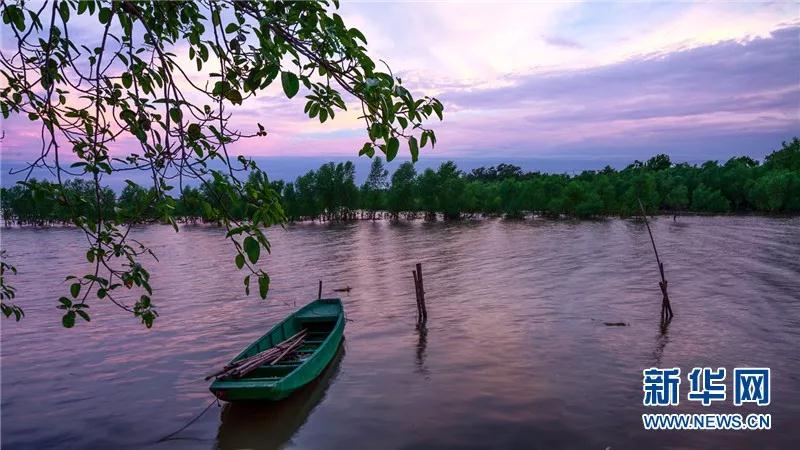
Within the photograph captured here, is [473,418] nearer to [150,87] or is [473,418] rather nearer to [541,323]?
[541,323]

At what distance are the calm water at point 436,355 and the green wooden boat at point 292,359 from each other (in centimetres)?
84

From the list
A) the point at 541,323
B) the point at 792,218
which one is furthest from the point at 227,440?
the point at 792,218

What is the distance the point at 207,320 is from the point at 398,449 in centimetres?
1378

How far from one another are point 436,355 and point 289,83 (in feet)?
49.4

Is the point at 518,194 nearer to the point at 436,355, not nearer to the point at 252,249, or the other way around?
the point at 436,355

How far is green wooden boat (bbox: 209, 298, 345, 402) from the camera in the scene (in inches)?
440

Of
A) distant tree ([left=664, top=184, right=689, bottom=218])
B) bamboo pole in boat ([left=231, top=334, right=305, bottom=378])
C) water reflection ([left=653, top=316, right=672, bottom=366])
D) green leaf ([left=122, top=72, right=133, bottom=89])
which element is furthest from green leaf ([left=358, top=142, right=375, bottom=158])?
distant tree ([left=664, top=184, right=689, bottom=218])

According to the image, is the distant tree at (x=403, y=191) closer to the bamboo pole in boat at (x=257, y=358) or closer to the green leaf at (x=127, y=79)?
the bamboo pole in boat at (x=257, y=358)

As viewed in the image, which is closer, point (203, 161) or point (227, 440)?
point (203, 161)

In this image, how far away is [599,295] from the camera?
2450 centimetres

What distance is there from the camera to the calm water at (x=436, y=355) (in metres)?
11.5

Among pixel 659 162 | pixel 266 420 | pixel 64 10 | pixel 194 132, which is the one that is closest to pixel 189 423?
pixel 266 420

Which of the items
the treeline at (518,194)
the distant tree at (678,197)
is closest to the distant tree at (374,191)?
the treeline at (518,194)

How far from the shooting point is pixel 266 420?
474 inches
